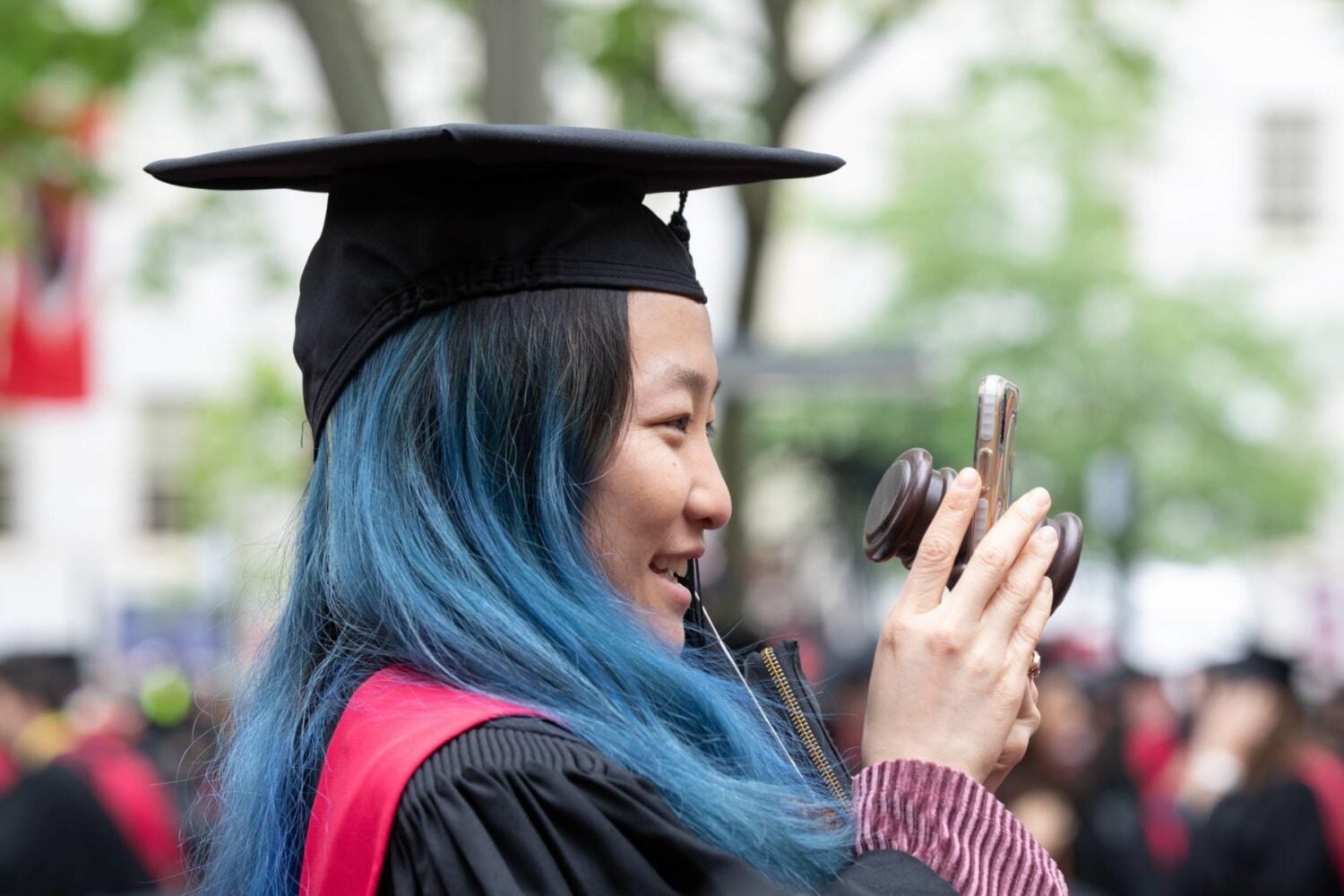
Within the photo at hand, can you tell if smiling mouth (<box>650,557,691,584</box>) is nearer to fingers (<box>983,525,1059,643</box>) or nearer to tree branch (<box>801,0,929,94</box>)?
fingers (<box>983,525,1059,643</box>)

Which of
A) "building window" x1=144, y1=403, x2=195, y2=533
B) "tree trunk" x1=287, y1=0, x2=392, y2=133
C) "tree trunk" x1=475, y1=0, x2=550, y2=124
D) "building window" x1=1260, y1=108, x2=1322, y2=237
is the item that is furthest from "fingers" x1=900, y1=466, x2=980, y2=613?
"building window" x1=1260, y1=108, x2=1322, y2=237

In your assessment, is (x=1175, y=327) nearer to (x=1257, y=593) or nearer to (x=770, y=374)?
(x=1257, y=593)

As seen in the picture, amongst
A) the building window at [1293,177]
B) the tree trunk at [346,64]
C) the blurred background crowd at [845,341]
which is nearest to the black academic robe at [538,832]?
the blurred background crowd at [845,341]

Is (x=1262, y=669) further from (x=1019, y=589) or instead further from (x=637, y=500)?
(x=637, y=500)

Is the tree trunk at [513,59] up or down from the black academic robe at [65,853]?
up

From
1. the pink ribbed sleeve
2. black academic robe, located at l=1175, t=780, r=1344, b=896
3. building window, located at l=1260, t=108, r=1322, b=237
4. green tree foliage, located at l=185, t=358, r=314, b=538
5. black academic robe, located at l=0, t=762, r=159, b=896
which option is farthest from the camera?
building window, located at l=1260, t=108, r=1322, b=237

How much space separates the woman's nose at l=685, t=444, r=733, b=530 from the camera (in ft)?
5.69

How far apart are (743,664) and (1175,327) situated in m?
23.1

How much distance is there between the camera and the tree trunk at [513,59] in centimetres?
604

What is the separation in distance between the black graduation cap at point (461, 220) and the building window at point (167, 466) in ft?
87.2

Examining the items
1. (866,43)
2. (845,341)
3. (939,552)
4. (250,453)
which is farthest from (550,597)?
(845,341)

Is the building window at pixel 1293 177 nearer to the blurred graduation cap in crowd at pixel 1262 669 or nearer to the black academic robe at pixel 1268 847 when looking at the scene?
the blurred graduation cap in crowd at pixel 1262 669

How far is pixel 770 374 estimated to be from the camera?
10461 millimetres

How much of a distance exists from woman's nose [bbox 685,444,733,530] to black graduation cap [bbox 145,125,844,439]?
0.19m
